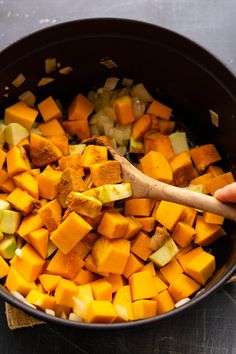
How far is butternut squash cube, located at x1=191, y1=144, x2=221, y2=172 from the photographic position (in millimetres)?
1559

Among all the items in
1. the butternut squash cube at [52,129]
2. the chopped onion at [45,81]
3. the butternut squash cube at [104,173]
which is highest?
the chopped onion at [45,81]

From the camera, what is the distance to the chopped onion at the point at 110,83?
5.41 ft

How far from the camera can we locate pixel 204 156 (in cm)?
156

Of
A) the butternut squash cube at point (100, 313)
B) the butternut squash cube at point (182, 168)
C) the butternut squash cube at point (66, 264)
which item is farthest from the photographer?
the butternut squash cube at point (182, 168)

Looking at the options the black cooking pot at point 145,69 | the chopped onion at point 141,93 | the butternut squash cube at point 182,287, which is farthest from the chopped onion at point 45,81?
the butternut squash cube at point 182,287

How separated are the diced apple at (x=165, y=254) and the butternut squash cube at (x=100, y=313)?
0.59 ft

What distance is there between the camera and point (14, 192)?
1.50 meters

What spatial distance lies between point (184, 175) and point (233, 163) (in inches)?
5.4

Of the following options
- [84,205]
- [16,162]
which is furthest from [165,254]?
[16,162]

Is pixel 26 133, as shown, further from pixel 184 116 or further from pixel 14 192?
pixel 184 116

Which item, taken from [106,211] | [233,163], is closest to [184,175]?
[233,163]

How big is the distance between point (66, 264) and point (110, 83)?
1.82 feet

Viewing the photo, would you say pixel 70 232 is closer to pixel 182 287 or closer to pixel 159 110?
pixel 182 287

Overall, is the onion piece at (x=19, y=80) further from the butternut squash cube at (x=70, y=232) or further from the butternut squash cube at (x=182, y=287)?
the butternut squash cube at (x=182, y=287)
